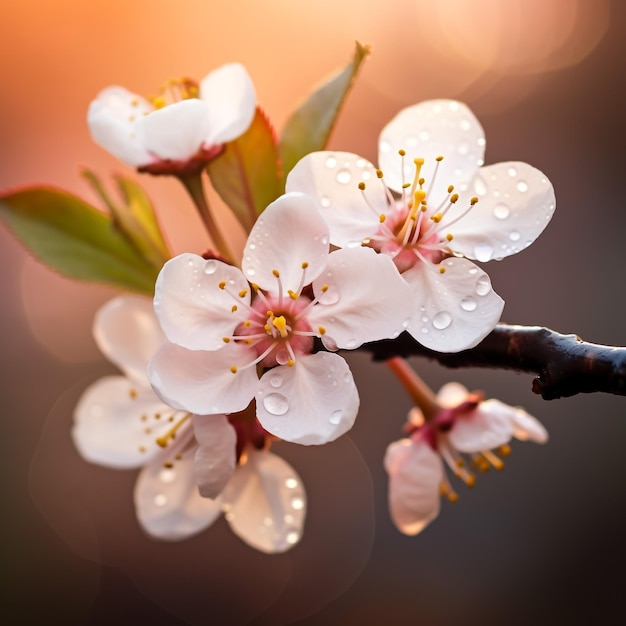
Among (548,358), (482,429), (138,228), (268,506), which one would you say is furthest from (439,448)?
(138,228)

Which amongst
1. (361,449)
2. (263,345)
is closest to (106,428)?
(263,345)

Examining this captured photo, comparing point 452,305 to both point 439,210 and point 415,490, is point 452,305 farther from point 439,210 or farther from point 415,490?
point 415,490

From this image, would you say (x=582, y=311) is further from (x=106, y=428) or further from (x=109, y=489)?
(x=106, y=428)

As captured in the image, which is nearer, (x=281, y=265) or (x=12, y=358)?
(x=281, y=265)

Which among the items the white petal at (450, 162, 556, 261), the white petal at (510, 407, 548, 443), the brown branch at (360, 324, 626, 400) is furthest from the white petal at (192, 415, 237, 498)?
the white petal at (510, 407, 548, 443)

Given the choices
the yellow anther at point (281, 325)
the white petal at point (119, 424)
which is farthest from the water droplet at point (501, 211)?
the white petal at point (119, 424)

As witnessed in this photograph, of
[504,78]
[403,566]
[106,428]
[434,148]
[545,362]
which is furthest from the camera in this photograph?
[504,78]
